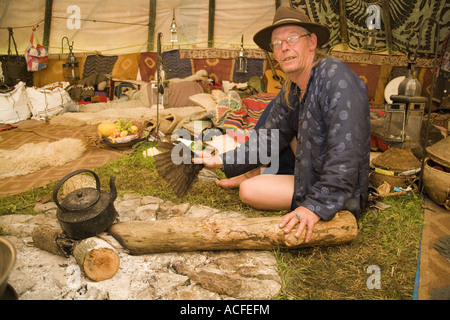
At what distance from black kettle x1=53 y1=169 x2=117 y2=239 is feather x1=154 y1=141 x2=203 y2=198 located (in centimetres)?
89

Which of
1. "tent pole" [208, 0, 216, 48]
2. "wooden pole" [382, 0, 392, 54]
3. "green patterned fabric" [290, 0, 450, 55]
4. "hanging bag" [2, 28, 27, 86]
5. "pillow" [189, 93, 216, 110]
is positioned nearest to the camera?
"pillow" [189, 93, 216, 110]

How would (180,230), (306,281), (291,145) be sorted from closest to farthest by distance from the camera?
1. (306,281)
2. (180,230)
3. (291,145)

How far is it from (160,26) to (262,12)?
2595 mm

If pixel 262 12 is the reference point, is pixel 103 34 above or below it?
below

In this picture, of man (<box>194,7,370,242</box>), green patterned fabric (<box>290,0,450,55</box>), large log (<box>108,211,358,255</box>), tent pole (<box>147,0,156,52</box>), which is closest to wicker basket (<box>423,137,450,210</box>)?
man (<box>194,7,370,242</box>)

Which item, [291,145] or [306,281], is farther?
[291,145]

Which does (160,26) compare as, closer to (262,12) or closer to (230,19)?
(230,19)

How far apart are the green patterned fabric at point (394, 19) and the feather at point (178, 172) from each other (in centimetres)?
567

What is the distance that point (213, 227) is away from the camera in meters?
1.85

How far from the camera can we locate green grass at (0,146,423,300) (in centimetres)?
163

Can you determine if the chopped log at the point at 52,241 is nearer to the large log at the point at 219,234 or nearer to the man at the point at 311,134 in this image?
the large log at the point at 219,234

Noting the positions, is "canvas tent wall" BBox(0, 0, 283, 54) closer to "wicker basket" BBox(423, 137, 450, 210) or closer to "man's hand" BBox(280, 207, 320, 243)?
"wicker basket" BBox(423, 137, 450, 210)

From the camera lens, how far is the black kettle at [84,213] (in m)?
1.74

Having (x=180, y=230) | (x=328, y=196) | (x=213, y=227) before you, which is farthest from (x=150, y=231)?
(x=328, y=196)
